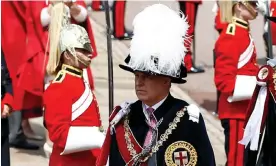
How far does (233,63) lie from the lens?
5.84 meters

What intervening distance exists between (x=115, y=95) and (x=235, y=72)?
3374mm

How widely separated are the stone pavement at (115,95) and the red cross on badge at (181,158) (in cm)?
333

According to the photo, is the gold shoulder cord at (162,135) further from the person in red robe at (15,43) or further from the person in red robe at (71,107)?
the person in red robe at (15,43)

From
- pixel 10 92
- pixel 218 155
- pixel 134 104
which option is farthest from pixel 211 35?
pixel 134 104

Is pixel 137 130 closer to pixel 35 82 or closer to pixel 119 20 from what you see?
pixel 35 82

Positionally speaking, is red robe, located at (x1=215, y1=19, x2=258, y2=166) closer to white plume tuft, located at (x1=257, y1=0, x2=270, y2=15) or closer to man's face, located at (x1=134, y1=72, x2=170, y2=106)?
white plume tuft, located at (x1=257, y1=0, x2=270, y2=15)

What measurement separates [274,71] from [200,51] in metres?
6.85

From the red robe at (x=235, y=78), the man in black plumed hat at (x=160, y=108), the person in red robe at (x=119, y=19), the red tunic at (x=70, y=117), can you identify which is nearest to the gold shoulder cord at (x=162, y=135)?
the man in black plumed hat at (x=160, y=108)

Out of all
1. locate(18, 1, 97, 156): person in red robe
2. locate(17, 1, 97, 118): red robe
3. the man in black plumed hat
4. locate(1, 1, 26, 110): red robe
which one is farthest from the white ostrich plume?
locate(1, 1, 26, 110): red robe

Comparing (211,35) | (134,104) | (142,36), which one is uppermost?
(142,36)

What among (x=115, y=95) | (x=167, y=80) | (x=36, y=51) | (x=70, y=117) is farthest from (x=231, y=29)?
(x=115, y=95)

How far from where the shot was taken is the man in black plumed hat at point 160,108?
12.3ft

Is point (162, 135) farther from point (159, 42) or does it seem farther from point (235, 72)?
point (235, 72)

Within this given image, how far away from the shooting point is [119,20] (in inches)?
474
